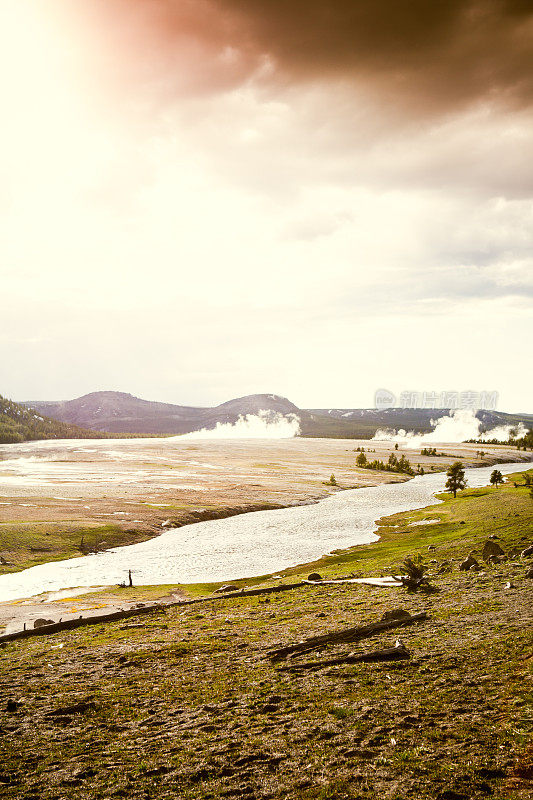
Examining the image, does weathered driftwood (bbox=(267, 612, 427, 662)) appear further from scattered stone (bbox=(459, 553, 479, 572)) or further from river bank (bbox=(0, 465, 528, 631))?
river bank (bbox=(0, 465, 528, 631))

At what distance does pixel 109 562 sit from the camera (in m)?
86.5

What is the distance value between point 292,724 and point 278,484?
163725 mm

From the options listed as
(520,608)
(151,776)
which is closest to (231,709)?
(151,776)

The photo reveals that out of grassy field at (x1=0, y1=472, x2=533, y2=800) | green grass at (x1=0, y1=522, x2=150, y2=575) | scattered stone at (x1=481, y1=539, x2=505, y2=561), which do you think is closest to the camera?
grassy field at (x1=0, y1=472, x2=533, y2=800)

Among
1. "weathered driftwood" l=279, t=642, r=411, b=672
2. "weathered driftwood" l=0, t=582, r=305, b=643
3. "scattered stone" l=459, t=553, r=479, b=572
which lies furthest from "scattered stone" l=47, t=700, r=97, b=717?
"scattered stone" l=459, t=553, r=479, b=572

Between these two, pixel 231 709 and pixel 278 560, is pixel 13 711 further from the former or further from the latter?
pixel 278 560

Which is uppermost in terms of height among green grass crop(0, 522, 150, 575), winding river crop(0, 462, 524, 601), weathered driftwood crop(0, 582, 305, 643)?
weathered driftwood crop(0, 582, 305, 643)

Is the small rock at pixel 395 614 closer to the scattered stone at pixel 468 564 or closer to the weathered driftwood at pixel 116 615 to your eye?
the scattered stone at pixel 468 564

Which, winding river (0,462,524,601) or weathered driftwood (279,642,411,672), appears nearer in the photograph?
weathered driftwood (279,642,411,672)

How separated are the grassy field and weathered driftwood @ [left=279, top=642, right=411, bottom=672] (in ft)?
2.30

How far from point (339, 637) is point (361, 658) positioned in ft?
13.3

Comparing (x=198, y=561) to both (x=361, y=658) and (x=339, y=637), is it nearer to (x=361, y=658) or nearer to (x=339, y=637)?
(x=339, y=637)

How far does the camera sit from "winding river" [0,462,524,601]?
7400 cm

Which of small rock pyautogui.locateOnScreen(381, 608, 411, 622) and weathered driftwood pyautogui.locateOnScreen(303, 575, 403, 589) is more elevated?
small rock pyautogui.locateOnScreen(381, 608, 411, 622)
